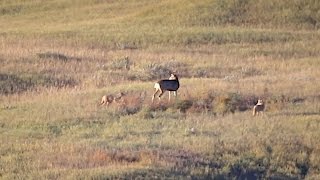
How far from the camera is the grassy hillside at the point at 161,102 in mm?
18234

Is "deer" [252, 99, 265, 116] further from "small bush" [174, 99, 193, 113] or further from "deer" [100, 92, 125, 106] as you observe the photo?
"deer" [100, 92, 125, 106]

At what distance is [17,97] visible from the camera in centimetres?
2667

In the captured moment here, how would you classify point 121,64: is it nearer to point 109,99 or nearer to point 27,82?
point 27,82

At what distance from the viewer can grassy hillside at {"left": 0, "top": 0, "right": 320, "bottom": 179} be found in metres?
18.2

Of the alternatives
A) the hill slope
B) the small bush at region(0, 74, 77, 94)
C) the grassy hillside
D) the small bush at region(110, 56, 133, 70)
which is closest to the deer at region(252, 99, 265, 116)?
the grassy hillside

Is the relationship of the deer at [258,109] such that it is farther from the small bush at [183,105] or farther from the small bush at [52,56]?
the small bush at [52,56]

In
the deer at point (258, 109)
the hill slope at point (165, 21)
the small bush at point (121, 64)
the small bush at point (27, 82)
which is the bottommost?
the deer at point (258, 109)

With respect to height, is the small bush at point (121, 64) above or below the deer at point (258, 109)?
above

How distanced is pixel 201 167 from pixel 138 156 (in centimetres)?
139

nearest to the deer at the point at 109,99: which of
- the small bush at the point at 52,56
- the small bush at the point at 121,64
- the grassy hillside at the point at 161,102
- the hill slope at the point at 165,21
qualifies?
the grassy hillside at the point at 161,102

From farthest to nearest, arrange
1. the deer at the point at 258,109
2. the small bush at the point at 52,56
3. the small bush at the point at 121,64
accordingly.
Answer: the small bush at the point at 52,56
the small bush at the point at 121,64
the deer at the point at 258,109

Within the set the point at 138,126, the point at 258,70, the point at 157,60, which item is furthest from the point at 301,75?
the point at 138,126

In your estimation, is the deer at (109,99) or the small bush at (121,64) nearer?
the deer at (109,99)

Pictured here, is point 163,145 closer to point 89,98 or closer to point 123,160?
point 123,160
